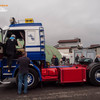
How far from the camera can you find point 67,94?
5043 millimetres

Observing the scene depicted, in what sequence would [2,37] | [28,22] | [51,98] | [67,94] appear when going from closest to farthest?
[51,98]
[67,94]
[2,37]
[28,22]

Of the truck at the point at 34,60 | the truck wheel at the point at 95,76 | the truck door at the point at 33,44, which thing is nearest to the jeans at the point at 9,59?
the truck at the point at 34,60

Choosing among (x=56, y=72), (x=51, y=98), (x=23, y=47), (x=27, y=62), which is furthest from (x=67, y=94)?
(x=23, y=47)

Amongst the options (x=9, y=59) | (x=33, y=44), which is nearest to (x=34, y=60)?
(x=33, y=44)

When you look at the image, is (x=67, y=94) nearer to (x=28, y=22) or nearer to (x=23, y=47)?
(x=23, y=47)

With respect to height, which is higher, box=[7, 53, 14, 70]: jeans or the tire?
box=[7, 53, 14, 70]: jeans

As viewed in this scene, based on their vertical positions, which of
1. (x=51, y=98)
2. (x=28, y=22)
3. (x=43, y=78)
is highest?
(x=28, y=22)

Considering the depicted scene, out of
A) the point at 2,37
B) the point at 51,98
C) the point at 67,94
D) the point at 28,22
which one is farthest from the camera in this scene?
the point at 28,22

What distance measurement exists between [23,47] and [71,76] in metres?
2.68

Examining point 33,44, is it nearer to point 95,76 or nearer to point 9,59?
point 9,59

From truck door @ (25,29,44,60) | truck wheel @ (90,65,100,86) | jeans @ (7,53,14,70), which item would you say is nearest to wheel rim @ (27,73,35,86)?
truck door @ (25,29,44,60)

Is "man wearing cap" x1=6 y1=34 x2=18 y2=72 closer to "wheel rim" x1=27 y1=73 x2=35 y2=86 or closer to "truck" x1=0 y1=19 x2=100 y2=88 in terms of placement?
"truck" x1=0 y1=19 x2=100 y2=88

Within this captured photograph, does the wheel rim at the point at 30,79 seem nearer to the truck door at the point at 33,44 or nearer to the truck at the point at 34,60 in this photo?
the truck at the point at 34,60

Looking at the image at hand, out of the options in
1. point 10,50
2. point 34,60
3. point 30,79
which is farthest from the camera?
point 34,60
